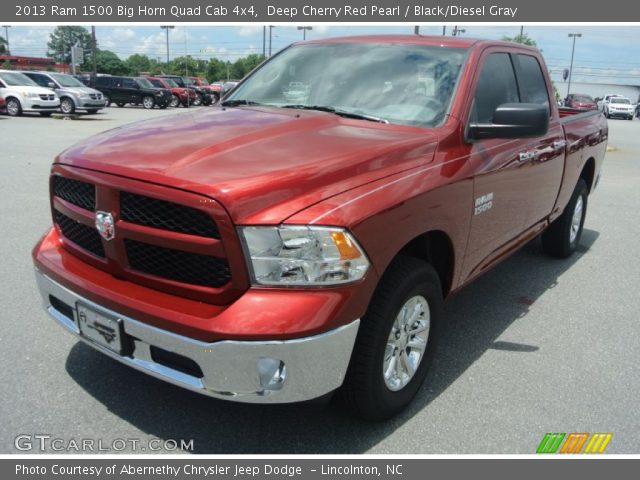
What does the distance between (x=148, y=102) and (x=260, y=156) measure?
1128 inches

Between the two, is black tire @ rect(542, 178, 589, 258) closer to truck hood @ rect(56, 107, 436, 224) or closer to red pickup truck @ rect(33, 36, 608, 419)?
red pickup truck @ rect(33, 36, 608, 419)

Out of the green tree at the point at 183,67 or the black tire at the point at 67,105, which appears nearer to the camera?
the black tire at the point at 67,105

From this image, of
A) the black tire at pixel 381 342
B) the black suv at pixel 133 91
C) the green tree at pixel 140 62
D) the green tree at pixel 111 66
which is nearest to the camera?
the black tire at pixel 381 342

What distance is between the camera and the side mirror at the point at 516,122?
10.4 ft

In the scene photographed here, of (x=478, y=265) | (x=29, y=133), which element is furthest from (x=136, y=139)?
(x=29, y=133)

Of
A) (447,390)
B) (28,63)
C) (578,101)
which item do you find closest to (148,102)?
(578,101)

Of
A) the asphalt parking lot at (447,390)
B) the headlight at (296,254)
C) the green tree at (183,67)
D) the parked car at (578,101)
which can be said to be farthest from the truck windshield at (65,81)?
the green tree at (183,67)

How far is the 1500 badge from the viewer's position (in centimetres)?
335

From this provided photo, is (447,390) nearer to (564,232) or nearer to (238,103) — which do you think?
(238,103)

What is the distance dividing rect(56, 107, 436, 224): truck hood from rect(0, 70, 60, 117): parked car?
68.9ft

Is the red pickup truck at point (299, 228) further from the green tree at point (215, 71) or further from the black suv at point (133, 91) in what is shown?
the green tree at point (215, 71)

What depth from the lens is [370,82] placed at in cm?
356
